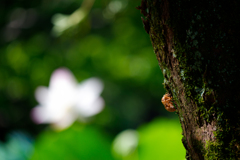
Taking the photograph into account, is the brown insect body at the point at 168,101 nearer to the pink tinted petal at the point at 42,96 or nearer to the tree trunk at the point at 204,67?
the tree trunk at the point at 204,67

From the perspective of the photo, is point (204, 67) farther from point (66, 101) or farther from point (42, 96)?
point (42, 96)

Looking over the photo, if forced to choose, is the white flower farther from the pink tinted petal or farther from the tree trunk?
the tree trunk

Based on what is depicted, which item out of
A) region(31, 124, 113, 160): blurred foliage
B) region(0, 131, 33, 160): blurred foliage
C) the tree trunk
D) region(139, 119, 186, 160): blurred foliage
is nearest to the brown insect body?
the tree trunk

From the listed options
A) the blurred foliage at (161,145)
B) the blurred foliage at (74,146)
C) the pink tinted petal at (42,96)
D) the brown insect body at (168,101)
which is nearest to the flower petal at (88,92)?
the pink tinted petal at (42,96)

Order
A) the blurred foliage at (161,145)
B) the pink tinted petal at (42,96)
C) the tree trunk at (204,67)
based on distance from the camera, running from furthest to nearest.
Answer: the pink tinted petal at (42,96) < the blurred foliage at (161,145) < the tree trunk at (204,67)

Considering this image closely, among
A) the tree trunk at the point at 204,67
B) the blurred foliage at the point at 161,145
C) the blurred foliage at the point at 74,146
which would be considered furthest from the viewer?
the blurred foliage at the point at 74,146

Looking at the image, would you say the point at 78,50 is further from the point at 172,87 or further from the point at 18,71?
the point at 172,87

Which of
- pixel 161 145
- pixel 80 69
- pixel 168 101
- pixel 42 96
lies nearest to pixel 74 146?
pixel 161 145

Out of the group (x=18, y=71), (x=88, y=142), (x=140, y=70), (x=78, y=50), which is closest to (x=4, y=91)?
(x=18, y=71)
